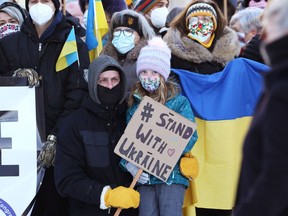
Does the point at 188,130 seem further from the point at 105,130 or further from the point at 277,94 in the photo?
the point at 277,94

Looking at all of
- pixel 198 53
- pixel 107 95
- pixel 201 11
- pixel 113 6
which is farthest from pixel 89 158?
pixel 113 6

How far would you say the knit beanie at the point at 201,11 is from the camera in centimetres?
529

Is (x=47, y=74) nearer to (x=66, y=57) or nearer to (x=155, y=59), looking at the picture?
(x=66, y=57)

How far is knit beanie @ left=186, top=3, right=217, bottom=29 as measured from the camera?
5289 millimetres

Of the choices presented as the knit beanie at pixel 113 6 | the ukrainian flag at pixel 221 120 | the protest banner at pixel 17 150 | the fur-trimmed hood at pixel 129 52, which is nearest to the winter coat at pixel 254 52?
the ukrainian flag at pixel 221 120

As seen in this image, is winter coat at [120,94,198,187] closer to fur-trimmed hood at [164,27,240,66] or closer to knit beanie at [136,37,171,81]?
knit beanie at [136,37,171,81]

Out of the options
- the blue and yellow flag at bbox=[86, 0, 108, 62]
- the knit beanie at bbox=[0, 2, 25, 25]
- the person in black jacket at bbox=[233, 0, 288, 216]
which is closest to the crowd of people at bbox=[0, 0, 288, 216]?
the blue and yellow flag at bbox=[86, 0, 108, 62]

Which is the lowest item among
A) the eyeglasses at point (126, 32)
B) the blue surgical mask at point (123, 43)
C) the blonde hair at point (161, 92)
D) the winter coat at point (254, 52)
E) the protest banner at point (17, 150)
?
the protest banner at point (17, 150)

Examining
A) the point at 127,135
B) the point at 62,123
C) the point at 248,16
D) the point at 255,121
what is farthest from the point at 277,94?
the point at 248,16

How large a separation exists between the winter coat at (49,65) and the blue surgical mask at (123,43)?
36 centimetres

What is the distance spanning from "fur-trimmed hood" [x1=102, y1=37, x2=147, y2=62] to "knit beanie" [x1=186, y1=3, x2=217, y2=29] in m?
0.41

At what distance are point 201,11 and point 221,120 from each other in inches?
34.2

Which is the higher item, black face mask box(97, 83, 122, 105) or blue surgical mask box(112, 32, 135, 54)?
blue surgical mask box(112, 32, 135, 54)

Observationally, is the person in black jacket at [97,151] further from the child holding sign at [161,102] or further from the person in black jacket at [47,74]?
the person in black jacket at [47,74]
